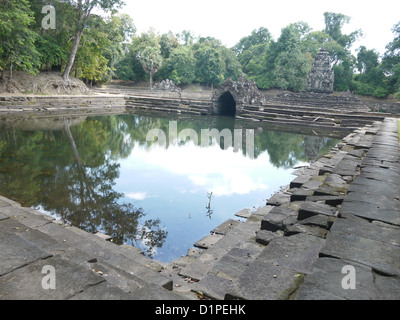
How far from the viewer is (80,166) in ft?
26.3

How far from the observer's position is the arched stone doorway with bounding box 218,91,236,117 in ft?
84.5

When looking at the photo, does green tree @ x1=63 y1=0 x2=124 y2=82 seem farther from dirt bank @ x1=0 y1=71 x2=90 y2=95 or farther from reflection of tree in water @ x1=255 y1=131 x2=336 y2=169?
reflection of tree in water @ x1=255 y1=131 x2=336 y2=169

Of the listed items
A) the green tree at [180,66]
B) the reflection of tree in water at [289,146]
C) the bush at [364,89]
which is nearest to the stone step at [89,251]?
the reflection of tree in water at [289,146]

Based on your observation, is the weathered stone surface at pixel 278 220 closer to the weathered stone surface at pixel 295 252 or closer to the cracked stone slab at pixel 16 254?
the weathered stone surface at pixel 295 252

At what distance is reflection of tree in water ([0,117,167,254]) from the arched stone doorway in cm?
1566

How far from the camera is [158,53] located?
44.8 metres

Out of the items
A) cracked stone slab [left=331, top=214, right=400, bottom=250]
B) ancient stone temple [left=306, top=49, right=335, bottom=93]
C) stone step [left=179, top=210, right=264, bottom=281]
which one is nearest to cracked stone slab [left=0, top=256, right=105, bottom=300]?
stone step [left=179, top=210, right=264, bottom=281]

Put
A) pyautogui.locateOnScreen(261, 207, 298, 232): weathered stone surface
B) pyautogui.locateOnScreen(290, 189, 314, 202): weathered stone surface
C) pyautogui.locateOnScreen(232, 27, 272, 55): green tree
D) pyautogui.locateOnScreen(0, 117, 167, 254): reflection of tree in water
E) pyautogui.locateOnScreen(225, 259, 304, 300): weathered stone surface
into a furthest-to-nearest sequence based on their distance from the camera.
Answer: pyautogui.locateOnScreen(232, 27, 272, 55): green tree
pyautogui.locateOnScreen(0, 117, 167, 254): reflection of tree in water
pyautogui.locateOnScreen(290, 189, 314, 202): weathered stone surface
pyautogui.locateOnScreen(261, 207, 298, 232): weathered stone surface
pyautogui.locateOnScreen(225, 259, 304, 300): weathered stone surface

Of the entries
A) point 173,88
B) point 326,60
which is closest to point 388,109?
point 326,60

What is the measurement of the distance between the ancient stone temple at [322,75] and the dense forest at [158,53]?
921cm

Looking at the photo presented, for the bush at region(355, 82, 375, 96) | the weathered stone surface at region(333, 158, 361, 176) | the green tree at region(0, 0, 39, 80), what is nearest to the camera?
the weathered stone surface at region(333, 158, 361, 176)

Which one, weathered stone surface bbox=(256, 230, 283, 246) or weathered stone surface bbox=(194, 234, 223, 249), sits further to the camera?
weathered stone surface bbox=(194, 234, 223, 249)

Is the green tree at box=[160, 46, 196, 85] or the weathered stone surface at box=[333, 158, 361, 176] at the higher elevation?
the green tree at box=[160, 46, 196, 85]

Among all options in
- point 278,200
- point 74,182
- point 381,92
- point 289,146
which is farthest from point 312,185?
point 381,92
